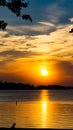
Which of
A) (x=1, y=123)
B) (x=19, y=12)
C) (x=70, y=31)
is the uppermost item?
(x=19, y=12)

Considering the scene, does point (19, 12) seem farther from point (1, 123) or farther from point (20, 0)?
point (1, 123)

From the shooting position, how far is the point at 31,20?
18.3 meters

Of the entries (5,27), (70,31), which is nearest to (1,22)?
(5,27)

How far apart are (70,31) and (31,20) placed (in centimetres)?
301

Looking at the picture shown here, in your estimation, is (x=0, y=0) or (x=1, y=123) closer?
(x=0, y=0)

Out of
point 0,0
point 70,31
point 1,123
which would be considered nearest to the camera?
point 70,31

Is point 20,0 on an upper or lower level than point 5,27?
upper

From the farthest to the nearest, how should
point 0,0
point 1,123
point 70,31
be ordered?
1. point 1,123
2. point 0,0
3. point 70,31

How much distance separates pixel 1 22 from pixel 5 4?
901 millimetres

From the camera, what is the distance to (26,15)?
18297 millimetres

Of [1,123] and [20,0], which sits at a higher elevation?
[20,0]

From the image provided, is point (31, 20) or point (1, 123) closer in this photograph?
point (31, 20)

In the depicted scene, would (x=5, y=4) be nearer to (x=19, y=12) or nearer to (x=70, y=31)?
(x=19, y=12)

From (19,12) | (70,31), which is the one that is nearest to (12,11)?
(19,12)
